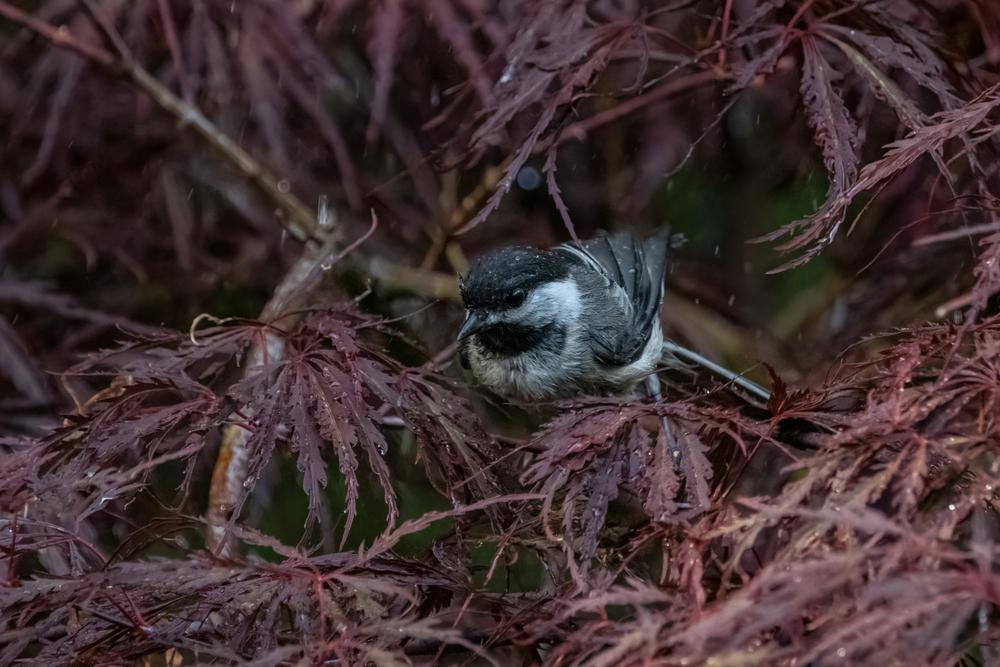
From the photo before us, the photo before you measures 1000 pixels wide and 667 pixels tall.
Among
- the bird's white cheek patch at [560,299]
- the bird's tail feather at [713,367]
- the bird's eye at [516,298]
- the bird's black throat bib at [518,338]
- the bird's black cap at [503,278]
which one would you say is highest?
the bird's black cap at [503,278]

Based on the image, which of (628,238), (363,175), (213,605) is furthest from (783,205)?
(213,605)

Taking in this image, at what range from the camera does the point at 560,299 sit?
3.49 meters

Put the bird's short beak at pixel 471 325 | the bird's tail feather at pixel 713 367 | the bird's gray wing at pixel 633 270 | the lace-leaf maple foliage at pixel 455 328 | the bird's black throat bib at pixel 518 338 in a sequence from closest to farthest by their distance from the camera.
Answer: the lace-leaf maple foliage at pixel 455 328 → the bird's tail feather at pixel 713 367 → the bird's short beak at pixel 471 325 → the bird's black throat bib at pixel 518 338 → the bird's gray wing at pixel 633 270

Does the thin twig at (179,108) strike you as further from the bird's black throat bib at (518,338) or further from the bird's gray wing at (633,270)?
the bird's gray wing at (633,270)

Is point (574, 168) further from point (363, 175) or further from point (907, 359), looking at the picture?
point (907, 359)

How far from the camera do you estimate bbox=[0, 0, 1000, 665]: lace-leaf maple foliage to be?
1.56 metres

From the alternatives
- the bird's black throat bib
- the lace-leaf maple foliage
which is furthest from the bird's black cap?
the lace-leaf maple foliage

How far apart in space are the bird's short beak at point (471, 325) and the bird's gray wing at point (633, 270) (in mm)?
520

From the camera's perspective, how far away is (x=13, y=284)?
3.29 meters

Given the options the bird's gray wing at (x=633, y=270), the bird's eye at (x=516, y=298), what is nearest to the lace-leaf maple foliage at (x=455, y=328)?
the bird's gray wing at (x=633, y=270)

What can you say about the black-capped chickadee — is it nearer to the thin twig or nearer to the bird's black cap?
the bird's black cap

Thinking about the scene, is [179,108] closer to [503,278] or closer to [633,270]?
[503,278]

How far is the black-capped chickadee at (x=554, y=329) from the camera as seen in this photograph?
10.6ft

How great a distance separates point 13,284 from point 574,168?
6.53 feet
